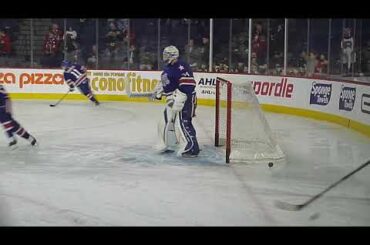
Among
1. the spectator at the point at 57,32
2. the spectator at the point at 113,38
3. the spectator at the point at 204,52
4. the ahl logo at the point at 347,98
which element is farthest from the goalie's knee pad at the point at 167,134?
the spectator at the point at 57,32

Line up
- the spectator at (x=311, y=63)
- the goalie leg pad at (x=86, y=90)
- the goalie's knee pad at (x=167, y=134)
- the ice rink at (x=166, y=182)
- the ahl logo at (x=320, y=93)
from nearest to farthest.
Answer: the ice rink at (x=166, y=182), the goalie's knee pad at (x=167, y=134), the ahl logo at (x=320, y=93), the spectator at (x=311, y=63), the goalie leg pad at (x=86, y=90)

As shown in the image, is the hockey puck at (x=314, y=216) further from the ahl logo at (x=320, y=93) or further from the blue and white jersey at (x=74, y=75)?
the blue and white jersey at (x=74, y=75)

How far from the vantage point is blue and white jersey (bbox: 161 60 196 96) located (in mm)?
6180

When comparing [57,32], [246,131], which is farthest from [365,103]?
[57,32]

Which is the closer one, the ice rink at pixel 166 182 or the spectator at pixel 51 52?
the ice rink at pixel 166 182

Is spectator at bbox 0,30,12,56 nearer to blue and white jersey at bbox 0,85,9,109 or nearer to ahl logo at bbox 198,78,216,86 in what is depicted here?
ahl logo at bbox 198,78,216,86

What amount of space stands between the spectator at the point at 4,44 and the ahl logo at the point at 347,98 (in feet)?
27.0

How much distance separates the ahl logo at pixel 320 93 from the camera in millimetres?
9328

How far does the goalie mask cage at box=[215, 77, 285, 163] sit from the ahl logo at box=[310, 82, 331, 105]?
256 centimetres

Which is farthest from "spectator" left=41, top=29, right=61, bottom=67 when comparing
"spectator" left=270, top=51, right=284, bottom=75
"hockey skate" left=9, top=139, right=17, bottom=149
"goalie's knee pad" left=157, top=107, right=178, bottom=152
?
"goalie's knee pad" left=157, top=107, right=178, bottom=152

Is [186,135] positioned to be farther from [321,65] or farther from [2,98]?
[321,65]
